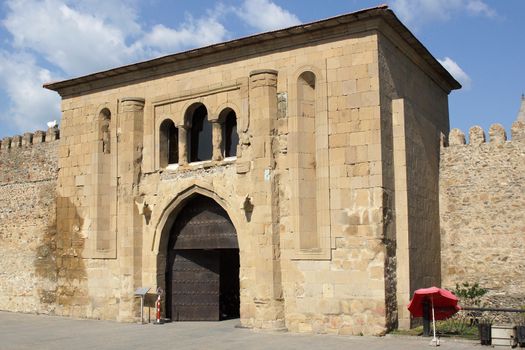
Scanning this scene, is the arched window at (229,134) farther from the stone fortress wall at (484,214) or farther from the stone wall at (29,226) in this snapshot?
the stone wall at (29,226)

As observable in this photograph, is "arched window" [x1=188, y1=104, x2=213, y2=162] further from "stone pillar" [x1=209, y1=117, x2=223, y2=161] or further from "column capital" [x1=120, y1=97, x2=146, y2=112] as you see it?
"column capital" [x1=120, y1=97, x2=146, y2=112]

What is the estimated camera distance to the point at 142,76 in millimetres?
17156

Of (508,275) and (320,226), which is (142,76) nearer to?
(320,226)

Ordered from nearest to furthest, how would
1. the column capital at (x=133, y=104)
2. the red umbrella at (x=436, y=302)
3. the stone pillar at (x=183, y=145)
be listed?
1. the red umbrella at (x=436, y=302)
2. the stone pillar at (x=183, y=145)
3. the column capital at (x=133, y=104)

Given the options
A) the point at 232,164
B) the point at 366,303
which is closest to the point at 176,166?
the point at 232,164

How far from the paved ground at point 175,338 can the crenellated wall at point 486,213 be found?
4.13 m

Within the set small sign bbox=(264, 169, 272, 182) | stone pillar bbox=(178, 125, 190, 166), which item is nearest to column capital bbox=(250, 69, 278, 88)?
small sign bbox=(264, 169, 272, 182)

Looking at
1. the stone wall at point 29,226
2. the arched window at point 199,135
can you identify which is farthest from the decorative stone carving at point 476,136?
the stone wall at point 29,226

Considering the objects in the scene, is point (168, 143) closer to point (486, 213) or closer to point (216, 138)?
point (216, 138)

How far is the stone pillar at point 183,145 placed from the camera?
53.4 ft

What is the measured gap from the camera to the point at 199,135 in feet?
54.9

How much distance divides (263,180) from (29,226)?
927cm

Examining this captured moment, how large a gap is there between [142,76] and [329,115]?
5.71m

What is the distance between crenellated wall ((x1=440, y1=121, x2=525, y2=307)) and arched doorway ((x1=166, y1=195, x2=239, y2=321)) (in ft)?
19.1
